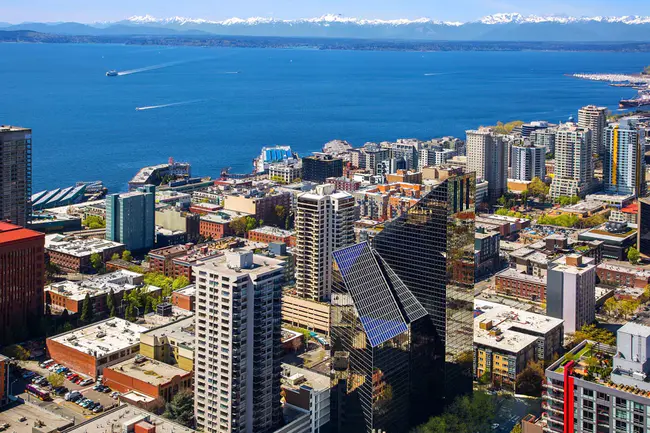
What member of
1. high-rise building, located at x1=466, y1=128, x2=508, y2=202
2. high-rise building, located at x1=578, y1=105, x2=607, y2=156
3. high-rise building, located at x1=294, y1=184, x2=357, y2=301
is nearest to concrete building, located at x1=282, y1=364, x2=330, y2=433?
high-rise building, located at x1=294, y1=184, x2=357, y2=301

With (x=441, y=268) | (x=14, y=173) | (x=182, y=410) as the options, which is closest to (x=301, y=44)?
(x=14, y=173)

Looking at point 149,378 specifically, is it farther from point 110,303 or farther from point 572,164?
point 572,164

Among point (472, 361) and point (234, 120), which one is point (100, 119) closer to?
point (234, 120)

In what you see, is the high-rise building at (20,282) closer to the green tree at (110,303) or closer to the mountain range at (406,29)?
the green tree at (110,303)

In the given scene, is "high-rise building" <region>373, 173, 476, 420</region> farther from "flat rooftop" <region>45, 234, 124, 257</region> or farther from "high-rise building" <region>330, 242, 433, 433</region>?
"flat rooftop" <region>45, 234, 124, 257</region>

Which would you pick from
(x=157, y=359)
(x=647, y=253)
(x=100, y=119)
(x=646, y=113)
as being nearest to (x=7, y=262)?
(x=157, y=359)

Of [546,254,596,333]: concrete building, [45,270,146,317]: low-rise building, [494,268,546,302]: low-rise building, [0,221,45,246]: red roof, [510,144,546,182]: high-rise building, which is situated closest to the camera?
[0,221,45,246]: red roof
